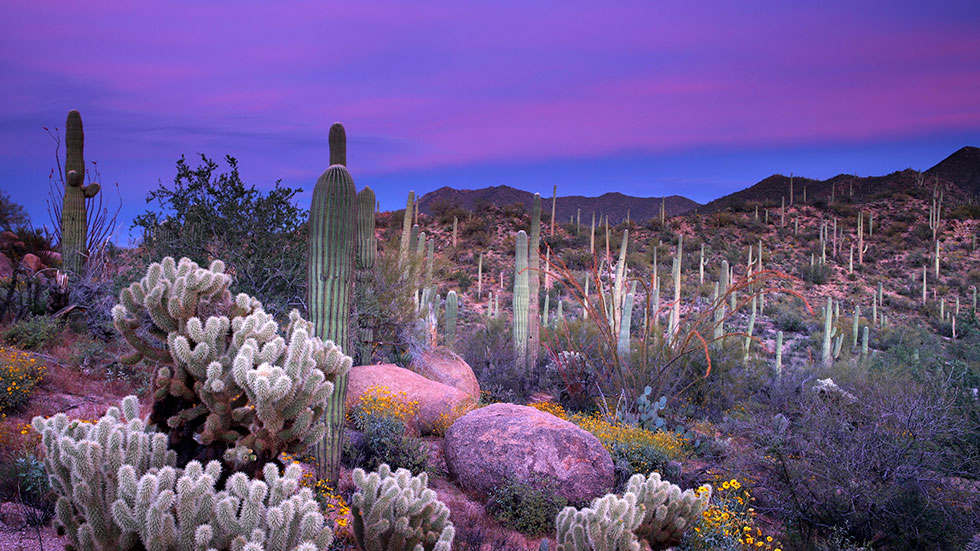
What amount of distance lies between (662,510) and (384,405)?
146 inches

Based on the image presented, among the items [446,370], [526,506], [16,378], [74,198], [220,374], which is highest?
[74,198]

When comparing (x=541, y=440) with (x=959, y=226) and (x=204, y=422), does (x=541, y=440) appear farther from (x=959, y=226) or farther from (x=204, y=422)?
(x=959, y=226)

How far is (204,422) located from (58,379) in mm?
5613

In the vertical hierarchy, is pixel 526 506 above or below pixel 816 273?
below

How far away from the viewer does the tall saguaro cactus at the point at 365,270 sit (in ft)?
29.4

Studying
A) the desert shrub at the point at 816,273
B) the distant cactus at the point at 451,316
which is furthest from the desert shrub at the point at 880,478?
the desert shrub at the point at 816,273

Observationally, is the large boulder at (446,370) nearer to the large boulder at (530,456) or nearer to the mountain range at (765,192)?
the large boulder at (530,456)

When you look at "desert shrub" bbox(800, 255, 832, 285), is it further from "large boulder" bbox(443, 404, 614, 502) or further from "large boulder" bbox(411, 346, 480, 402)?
"large boulder" bbox(443, 404, 614, 502)

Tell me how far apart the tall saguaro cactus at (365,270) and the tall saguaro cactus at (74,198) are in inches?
236

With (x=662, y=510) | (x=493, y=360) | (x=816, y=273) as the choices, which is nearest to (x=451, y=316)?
(x=493, y=360)

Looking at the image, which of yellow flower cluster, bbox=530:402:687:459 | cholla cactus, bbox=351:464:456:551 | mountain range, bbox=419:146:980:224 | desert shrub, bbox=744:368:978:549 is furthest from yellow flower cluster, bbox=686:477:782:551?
mountain range, bbox=419:146:980:224

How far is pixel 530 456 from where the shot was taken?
5527 mm

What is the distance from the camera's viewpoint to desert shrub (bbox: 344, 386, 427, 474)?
585 cm

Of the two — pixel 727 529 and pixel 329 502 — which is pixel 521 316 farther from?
pixel 329 502
